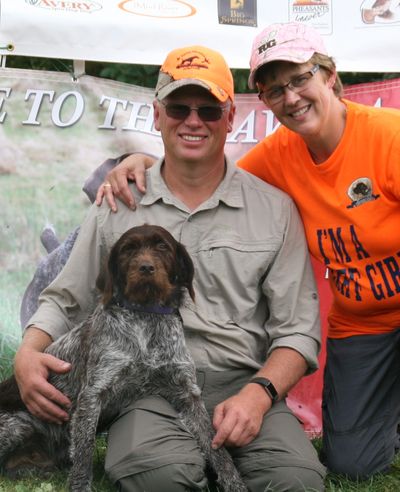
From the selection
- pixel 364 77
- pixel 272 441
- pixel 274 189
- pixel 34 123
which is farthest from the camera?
pixel 364 77

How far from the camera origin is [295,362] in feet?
12.3

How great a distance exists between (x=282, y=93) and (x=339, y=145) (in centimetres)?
39

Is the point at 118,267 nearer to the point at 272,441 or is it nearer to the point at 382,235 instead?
the point at 272,441

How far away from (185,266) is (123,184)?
22.4 inches

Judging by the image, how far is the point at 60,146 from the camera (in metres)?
5.17

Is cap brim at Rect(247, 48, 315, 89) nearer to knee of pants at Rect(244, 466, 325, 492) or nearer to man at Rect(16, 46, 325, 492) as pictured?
man at Rect(16, 46, 325, 492)

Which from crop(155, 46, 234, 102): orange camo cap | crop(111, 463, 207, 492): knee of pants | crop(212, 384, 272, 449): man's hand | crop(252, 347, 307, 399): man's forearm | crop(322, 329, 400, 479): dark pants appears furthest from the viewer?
crop(322, 329, 400, 479): dark pants

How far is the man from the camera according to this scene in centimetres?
367

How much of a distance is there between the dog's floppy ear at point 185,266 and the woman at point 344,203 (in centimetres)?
46

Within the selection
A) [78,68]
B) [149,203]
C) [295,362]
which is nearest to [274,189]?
[149,203]

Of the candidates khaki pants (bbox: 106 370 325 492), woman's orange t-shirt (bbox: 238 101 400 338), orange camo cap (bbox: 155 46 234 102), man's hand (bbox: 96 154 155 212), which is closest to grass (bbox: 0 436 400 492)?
khaki pants (bbox: 106 370 325 492)

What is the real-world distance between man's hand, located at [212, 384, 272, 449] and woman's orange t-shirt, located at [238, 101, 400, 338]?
0.88 metres

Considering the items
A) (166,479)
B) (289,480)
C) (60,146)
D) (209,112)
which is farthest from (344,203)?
(60,146)

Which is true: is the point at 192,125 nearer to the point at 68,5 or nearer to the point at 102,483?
the point at 68,5
